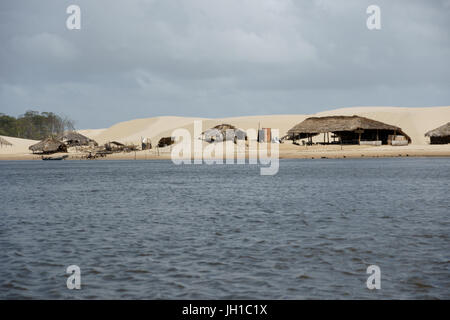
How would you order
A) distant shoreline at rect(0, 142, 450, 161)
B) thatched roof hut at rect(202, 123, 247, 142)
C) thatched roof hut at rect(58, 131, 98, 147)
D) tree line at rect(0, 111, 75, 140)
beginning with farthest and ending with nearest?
tree line at rect(0, 111, 75, 140) → thatched roof hut at rect(58, 131, 98, 147) → thatched roof hut at rect(202, 123, 247, 142) → distant shoreline at rect(0, 142, 450, 161)

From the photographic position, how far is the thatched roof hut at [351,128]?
79.0 m

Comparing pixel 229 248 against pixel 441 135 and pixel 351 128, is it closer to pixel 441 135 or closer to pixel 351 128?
pixel 351 128

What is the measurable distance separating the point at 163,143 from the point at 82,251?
291ft

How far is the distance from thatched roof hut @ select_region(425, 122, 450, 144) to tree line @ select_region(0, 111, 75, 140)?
117 m

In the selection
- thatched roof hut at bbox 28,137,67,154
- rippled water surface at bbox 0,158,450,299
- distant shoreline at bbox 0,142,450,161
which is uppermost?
thatched roof hut at bbox 28,137,67,154

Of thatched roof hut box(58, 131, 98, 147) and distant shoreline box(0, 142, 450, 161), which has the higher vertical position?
thatched roof hut box(58, 131, 98, 147)

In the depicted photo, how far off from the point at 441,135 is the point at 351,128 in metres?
14.0

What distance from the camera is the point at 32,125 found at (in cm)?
16025

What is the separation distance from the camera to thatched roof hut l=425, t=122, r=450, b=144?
77.4 meters

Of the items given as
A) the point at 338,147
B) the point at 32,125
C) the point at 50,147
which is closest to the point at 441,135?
the point at 338,147

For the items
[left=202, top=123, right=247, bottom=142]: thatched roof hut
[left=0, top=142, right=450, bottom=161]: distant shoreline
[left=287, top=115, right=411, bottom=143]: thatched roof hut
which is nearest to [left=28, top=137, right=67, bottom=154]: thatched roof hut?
[left=0, top=142, right=450, bottom=161]: distant shoreline

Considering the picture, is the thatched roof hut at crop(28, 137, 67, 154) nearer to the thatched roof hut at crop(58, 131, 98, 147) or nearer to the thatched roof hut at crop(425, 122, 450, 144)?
the thatched roof hut at crop(58, 131, 98, 147)

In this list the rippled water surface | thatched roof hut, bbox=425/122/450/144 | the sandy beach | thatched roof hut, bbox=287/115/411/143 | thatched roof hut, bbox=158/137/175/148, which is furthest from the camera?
thatched roof hut, bbox=158/137/175/148
